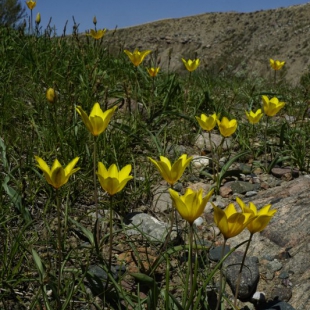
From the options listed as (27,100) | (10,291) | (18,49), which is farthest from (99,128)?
(18,49)

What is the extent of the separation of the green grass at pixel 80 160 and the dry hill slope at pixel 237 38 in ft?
56.4

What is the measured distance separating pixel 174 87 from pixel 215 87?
1.73 meters

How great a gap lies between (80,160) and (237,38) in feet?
81.1

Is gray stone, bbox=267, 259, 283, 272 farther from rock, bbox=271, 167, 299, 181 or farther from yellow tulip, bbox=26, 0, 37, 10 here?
yellow tulip, bbox=26, 0, 37, 10

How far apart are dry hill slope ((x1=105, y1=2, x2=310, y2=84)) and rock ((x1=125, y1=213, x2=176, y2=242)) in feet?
61.9

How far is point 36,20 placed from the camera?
430 centimetres

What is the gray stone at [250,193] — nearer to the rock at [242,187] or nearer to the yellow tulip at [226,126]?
the rock at [242,187]

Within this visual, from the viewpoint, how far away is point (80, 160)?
262cm

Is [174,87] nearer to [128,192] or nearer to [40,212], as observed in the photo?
[128,192]

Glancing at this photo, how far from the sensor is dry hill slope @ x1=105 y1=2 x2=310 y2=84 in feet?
73.8

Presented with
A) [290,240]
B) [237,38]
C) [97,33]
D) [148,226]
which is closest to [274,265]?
[290,240]

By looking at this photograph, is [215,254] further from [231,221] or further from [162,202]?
[231,221]

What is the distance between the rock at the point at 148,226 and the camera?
2.14m

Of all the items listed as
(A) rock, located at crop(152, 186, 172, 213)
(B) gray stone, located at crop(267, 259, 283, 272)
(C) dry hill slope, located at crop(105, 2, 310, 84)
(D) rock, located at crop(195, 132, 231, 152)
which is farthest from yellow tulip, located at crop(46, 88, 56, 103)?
(C) dry hill slope, located at crop(105, 2, 310, 84)
